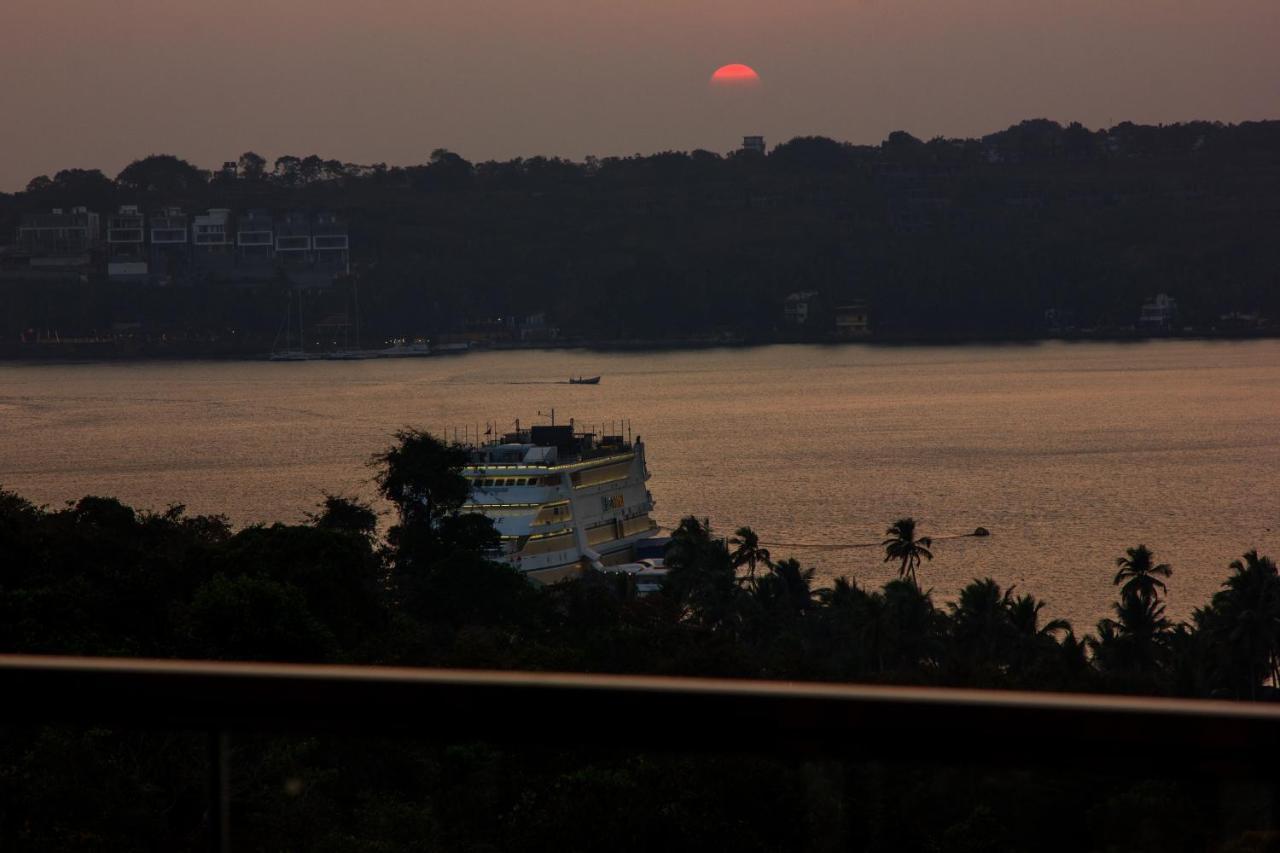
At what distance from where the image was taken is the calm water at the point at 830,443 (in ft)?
110

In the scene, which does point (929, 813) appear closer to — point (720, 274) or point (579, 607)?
point (579, 607)

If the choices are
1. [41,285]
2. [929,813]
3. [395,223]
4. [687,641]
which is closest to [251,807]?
[929,813]

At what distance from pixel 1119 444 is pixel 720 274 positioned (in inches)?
2224

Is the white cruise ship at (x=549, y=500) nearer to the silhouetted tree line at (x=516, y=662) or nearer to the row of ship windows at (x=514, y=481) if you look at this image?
the row of ship windows at (x=514, y=481)

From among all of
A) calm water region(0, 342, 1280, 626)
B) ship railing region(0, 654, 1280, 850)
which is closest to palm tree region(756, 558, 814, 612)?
calm water region(0, 342, 1280, 626)

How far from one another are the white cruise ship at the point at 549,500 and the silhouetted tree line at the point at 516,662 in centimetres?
195

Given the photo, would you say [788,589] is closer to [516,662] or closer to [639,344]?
[516,662]

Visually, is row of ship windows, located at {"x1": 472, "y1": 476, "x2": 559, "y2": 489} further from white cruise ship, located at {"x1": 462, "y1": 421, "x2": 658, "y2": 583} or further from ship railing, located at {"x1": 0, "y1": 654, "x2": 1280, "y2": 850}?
ship railing, located at {"x1": 0, "y1": 654, "x2": 1280, "y2": 850}

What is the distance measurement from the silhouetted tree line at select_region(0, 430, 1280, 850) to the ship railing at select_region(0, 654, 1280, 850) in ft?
0.06

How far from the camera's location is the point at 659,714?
4.00 feet

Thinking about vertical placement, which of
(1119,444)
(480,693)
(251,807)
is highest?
(480,693)

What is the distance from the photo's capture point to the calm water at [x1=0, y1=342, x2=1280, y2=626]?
33.5m

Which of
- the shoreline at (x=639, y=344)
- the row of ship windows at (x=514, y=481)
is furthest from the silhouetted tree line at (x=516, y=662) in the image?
the shoreline at (x=639, y=344)

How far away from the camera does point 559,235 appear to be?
114062 mm
